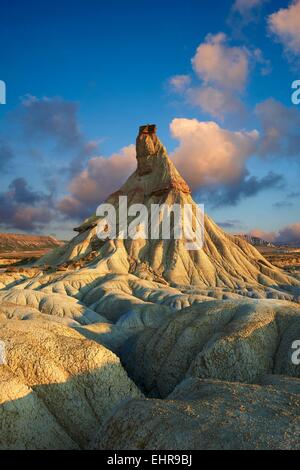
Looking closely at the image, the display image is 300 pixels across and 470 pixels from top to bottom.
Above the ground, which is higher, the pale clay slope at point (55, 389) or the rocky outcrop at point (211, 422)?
the rocky outcrop at point (211, 422)

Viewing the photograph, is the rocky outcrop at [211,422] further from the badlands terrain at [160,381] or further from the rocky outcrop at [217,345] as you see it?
the rocky outcrop at [217,345]

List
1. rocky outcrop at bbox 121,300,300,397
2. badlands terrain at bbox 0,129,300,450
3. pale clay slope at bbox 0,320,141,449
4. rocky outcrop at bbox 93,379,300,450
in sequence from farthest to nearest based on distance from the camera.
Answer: rocky outcrop at bbox 121,300,300,397
pale clay slope at bbox 0,320,141,449
badlands terrain at bbox 0,129,300,450
rocky outcrop at bbox 93,379,300,450

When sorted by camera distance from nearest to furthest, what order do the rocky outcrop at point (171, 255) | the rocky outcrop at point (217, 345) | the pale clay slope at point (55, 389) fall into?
the pale clay slope at point (55, 389) → the rocky outcrop at point (217, 345) → the rocky outcrop at point (171, 255)

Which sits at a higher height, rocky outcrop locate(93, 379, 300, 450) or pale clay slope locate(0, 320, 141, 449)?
rocky outcrop locate(93, 379, 300, 450)

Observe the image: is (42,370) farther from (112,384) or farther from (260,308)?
(260,308)

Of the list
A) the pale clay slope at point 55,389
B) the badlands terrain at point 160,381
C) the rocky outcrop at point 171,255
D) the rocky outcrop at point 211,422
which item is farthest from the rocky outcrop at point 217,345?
the rocky outcrop at point 171,255

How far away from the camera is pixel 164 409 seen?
797cm

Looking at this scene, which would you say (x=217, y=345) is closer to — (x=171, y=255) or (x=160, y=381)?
(x=160, y=381)

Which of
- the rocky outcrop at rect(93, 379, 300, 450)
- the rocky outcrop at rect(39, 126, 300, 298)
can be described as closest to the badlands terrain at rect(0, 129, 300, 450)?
the rocky outcrop at rect(93, 379, 300, 450)

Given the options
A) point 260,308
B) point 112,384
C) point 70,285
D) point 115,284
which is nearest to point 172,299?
point 115,284

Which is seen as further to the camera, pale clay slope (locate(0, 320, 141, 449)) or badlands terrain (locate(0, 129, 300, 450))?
pale clay slope (locate(0, 320, 141, 449))

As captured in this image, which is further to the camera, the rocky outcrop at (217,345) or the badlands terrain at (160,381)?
the rocky outcrop at (217,345)

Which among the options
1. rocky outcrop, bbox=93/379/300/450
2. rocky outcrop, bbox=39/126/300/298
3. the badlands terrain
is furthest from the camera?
rocky outcrop, bbox=39/126/300/298

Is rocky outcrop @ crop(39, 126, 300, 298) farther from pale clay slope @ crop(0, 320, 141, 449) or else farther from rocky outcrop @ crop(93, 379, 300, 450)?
rocky outcrop @ crop(93, 379, 300, 450)
